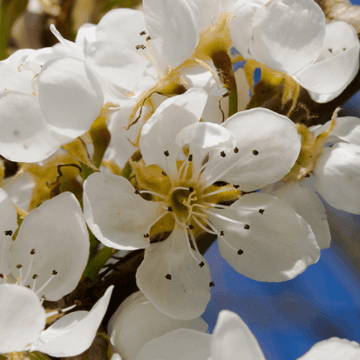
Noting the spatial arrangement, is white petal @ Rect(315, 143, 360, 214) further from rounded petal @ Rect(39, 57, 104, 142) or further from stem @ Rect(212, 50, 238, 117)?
rounded petal @ Rect(39, 57, 104, 142)

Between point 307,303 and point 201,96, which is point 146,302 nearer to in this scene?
point 201,96

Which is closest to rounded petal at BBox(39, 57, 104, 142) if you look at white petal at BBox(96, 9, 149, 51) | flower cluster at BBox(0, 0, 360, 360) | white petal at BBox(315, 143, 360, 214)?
flower cluster at BBox(0, 0, 360, 360)

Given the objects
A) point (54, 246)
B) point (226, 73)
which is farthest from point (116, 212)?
point (226, 73)

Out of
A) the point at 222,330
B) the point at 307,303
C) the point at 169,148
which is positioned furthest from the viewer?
the point at 307,303

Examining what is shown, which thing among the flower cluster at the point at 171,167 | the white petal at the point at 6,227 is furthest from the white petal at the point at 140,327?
the white petal at the point at 6,227

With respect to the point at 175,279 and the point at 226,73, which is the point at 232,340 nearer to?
the point at 175,279

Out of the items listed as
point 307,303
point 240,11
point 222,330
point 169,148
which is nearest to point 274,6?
point 240,11
